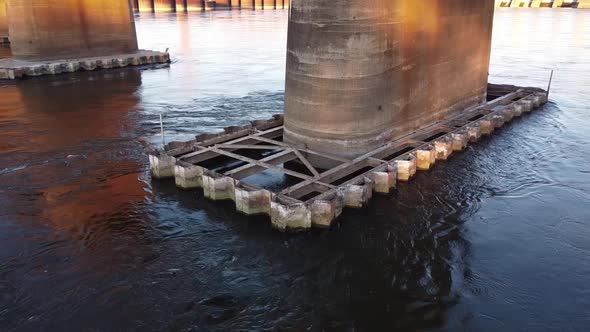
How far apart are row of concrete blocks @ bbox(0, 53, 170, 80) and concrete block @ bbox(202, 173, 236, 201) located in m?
27.3

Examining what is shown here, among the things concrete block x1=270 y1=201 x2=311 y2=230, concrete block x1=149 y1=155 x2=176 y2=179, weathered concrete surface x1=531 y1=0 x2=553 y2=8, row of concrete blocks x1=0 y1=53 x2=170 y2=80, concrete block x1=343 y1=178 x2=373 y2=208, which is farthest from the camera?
weathered concrete surface x1=531 y1=0 x2=553 y2=8

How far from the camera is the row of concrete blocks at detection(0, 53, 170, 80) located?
1336 inches

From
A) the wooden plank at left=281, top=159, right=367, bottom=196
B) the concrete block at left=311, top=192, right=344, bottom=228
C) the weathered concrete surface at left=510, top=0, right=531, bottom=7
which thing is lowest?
the concrete block at left=311, top=192, right=344, bottom=228

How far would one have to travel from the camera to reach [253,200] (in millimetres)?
12805

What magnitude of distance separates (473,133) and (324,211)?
9.72 metres

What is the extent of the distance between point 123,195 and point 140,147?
4.88 metres

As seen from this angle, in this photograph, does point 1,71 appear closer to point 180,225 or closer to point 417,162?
point 180,225

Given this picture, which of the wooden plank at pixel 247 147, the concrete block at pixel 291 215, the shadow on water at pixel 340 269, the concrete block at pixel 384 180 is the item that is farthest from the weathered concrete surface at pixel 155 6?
the concrete block at pixel 291 215

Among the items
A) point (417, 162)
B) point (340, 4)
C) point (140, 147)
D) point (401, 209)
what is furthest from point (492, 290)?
point (140, 147)

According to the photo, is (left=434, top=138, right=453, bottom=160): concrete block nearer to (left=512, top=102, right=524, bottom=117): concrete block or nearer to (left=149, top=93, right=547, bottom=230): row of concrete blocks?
(left=149, top=93, right=547, bottom=230): row of concrete blocks

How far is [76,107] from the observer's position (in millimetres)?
25938

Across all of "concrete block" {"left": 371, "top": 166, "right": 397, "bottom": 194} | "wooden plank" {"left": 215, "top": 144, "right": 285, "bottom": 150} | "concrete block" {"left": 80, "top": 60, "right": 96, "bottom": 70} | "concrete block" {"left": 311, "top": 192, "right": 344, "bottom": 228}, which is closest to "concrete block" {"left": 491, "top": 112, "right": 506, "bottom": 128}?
"concrete block" {"left": 371, "top": 166, "right": 397, "bottom": 194}

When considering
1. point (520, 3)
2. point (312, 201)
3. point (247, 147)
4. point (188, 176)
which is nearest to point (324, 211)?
point (312, 201)

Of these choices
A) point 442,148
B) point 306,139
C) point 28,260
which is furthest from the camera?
point 442,148
